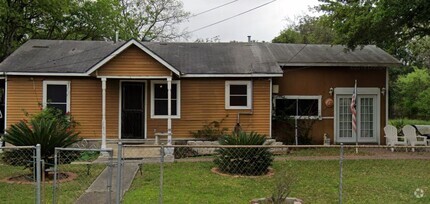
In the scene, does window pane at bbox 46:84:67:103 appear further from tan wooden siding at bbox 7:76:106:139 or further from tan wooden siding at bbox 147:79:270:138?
tan wooden siding at bbox 147:79:270:138

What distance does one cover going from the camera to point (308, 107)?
18.0 metres

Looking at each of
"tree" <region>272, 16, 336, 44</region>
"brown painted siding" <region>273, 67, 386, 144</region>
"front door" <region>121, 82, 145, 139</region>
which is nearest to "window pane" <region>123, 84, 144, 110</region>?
"front door" <region>121, 82, 145, 139</region>

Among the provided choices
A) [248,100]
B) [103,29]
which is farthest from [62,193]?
[103,29]

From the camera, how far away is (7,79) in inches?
627

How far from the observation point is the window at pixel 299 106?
1795 centimetres

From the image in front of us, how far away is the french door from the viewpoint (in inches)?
721

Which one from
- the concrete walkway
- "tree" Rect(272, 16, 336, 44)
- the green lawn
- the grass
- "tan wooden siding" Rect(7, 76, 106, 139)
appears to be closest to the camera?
the concrete walkway

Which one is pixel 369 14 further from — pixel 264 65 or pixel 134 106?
pixel 134 106

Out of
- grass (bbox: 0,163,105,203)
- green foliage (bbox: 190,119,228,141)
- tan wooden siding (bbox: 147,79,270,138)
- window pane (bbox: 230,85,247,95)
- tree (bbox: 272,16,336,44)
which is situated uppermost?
tree (bbox: 272,16,336,44)

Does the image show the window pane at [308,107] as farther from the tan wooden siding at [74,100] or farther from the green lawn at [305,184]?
the tan wooden siding at [74,100]

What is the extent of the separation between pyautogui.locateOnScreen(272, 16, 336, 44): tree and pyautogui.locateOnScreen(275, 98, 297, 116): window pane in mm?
18865

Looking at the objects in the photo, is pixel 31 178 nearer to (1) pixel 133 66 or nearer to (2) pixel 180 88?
(1) pixel 133 66

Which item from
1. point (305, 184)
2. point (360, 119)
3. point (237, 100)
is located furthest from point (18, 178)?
point (360, 119)

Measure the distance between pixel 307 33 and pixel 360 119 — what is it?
81.6 ft
